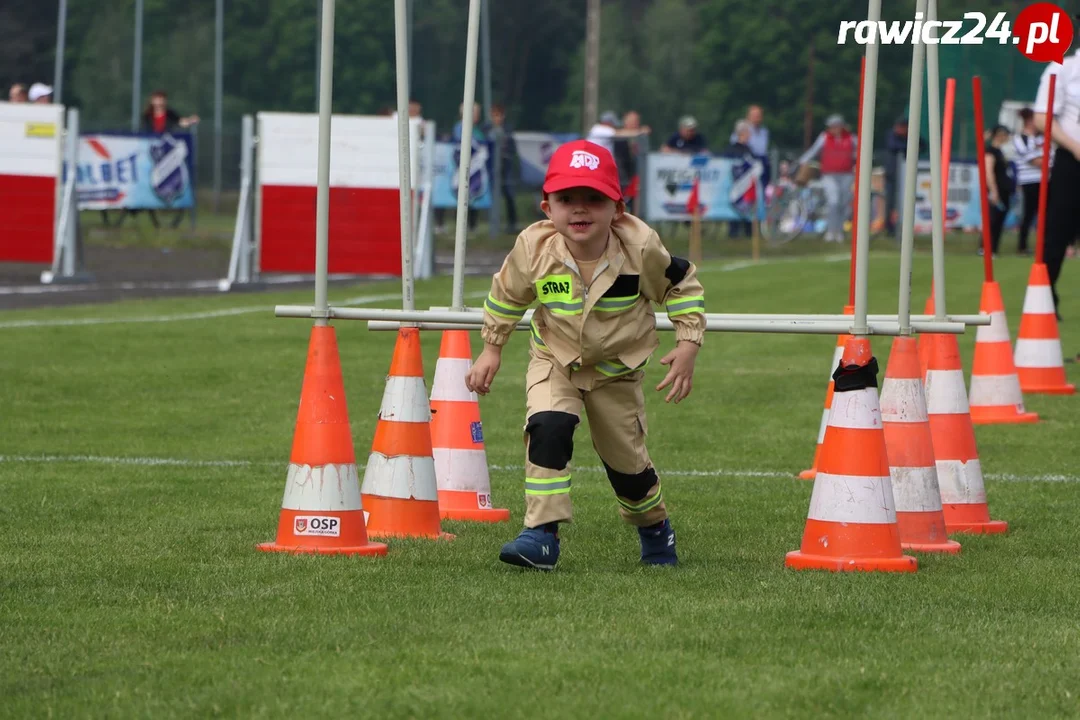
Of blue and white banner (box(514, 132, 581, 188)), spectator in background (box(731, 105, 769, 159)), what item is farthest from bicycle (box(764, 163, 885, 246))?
blue and white banner (box(514, 132, 581, 188))

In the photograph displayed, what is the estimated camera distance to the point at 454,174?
101ft

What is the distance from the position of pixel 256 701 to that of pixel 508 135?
93.3 ft

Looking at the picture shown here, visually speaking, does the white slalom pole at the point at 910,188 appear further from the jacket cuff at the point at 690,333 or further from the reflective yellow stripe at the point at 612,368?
the reflective yellow stripe at the point at 612,368

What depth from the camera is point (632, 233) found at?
5.80 meters

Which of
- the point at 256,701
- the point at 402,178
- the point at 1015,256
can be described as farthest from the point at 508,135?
the point at 256,701

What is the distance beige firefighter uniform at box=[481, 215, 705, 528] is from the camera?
571 centimetres

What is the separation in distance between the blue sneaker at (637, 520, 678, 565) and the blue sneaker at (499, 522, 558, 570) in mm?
352

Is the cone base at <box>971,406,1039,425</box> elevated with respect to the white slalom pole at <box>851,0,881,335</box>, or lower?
lower

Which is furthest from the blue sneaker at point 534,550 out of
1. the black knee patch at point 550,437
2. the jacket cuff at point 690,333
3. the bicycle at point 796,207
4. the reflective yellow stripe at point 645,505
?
the bicycle at point 796,207

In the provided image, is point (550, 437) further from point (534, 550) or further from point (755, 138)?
point (755, 138)

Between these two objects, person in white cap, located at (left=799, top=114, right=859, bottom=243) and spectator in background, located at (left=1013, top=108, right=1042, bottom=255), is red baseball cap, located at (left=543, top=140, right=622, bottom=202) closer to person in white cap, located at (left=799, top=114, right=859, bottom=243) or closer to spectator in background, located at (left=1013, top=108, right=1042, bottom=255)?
spectator in background, located at (left=1013, top=108, right=1042, bottom=255)

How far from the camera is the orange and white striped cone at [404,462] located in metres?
6.43

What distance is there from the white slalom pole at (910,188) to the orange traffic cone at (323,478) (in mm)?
1798

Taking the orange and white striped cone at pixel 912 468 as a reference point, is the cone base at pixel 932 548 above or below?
below
